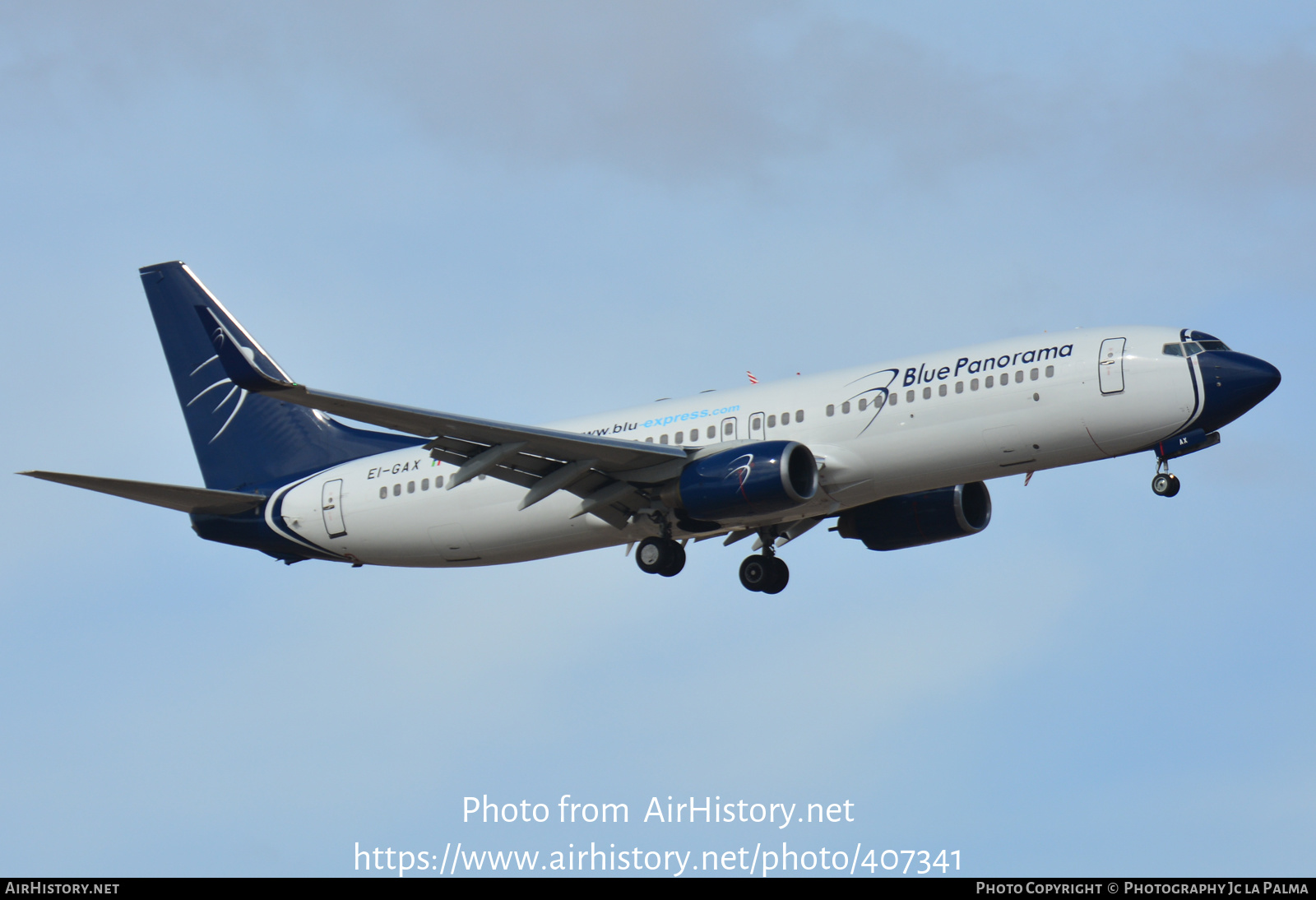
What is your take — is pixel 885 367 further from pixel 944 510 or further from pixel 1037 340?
pixel 944 510

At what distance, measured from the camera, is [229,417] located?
43.9m

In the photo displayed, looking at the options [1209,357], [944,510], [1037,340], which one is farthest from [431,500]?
[1209,357]

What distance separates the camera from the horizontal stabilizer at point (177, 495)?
118 ft

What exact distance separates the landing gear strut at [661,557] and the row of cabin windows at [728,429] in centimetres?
229

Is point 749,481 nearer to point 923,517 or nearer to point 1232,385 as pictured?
point 923,517

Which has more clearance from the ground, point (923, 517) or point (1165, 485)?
point (923, 517)

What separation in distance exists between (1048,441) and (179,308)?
25601mm

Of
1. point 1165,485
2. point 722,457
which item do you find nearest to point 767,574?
point 722,457

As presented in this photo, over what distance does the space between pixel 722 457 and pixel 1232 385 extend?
10335 millimetres

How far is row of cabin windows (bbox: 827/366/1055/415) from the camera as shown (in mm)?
32531

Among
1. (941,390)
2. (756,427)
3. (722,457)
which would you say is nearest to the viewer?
(941,390)

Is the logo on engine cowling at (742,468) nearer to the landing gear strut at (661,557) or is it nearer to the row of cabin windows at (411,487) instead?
the landing gear strut at (661,557)

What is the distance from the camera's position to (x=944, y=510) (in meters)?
38.4

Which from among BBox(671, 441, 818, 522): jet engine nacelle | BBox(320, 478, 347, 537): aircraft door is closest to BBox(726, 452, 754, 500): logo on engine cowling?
BBox(671, 441, 818, 522): jet engine nacelle
